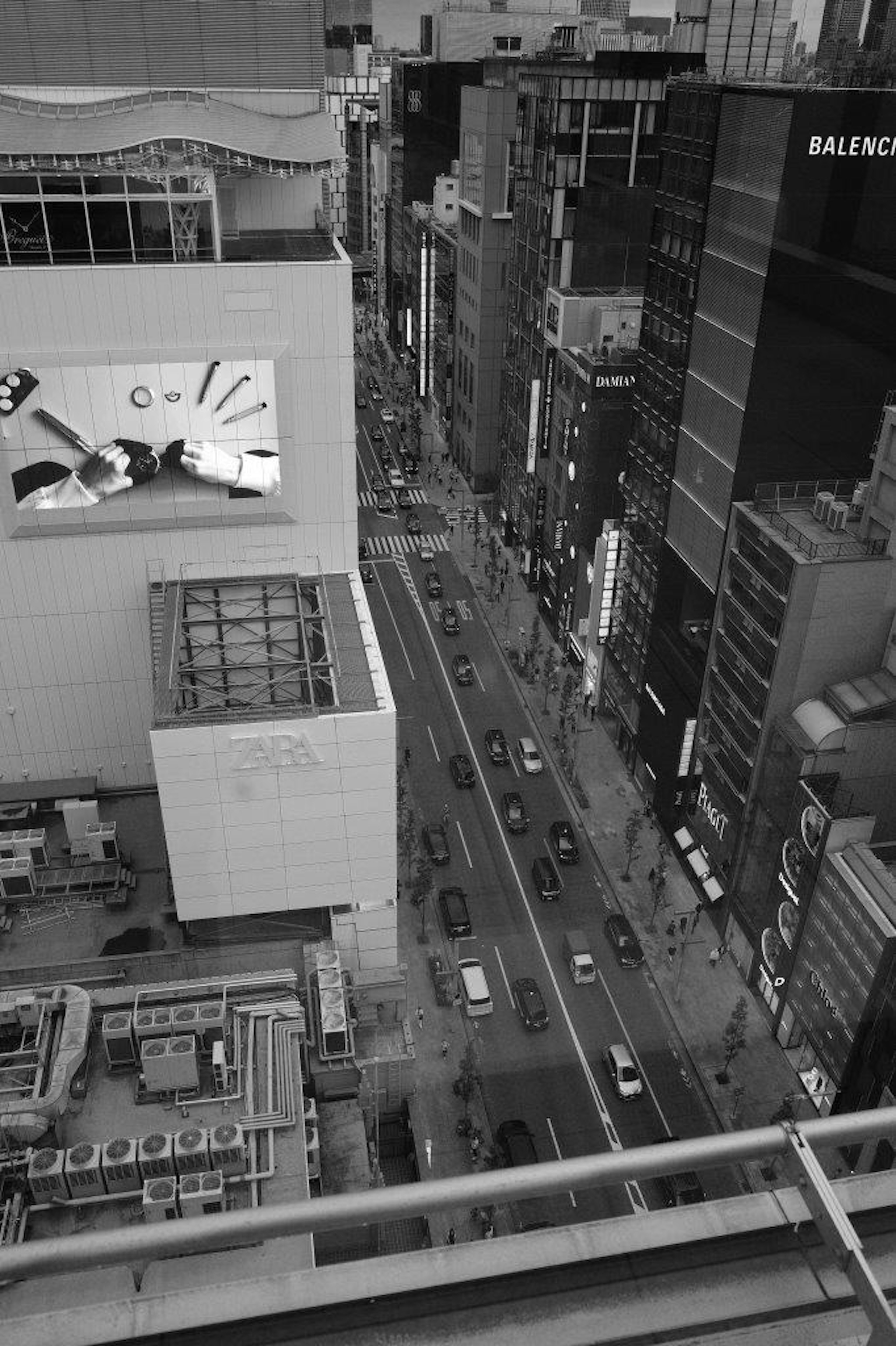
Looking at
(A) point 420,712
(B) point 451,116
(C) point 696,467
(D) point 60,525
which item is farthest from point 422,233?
(D) point 60,525

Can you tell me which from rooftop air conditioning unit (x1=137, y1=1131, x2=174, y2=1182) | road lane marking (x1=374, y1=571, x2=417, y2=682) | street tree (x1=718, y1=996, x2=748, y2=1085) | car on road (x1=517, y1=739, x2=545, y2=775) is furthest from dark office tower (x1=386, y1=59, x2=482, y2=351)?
rooftop air conditioning unit (x1=137, y1=1131, x2=174, y2=1182)

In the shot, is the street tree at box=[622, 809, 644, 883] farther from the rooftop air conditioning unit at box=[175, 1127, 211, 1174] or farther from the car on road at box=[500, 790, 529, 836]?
the rooftop air conditioning unit at box=[175, 1127, 211, 1174]

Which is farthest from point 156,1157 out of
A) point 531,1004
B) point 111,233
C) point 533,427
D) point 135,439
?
point 533,427

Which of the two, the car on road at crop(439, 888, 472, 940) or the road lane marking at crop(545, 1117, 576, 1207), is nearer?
the road lane marking at crop(545, 1117, 576, 1207)

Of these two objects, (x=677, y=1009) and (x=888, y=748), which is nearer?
(x=888, y=748)

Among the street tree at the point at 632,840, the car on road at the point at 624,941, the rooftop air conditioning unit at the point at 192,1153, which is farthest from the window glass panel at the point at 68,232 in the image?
the car on road at the point at 624,941

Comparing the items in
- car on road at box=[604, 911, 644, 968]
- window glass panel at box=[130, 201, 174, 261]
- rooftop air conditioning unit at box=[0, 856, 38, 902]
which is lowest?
car on road at box=[604, 911, 644, 968]

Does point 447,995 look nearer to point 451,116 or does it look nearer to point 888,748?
point 888,748
